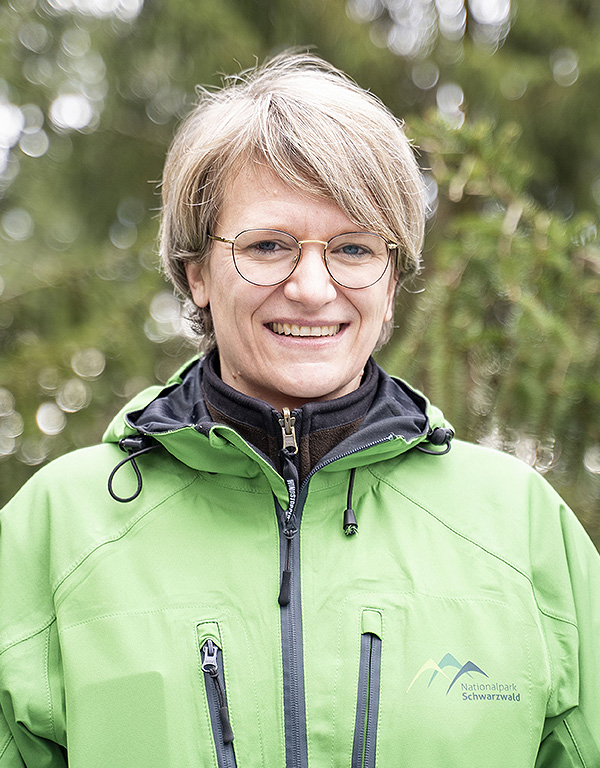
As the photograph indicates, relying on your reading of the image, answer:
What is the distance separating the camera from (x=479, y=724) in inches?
46.6

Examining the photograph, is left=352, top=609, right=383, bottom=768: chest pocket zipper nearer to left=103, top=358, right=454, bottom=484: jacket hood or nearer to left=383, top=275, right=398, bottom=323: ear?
left=103, top=358, right=454, bottom=484: jacket hood

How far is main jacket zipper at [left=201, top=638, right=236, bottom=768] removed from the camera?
3.69 ft

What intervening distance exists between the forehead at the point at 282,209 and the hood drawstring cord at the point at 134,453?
44cm

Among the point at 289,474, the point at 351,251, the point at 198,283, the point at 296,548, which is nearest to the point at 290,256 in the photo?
the point at 351,251

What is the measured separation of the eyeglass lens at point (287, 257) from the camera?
1.32m

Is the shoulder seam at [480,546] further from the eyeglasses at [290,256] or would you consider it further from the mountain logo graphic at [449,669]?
the eyeglasses at [290,256]

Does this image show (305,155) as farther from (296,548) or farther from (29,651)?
(29,651)

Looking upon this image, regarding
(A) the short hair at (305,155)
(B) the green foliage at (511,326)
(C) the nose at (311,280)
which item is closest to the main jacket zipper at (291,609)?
(C) the nose at (311,280)

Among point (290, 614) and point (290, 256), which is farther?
point (290, 256)

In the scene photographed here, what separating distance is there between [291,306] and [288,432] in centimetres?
24

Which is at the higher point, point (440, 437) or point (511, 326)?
point (511, 326)

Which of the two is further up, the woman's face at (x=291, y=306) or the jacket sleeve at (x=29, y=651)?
the woman's face at (x=291, y=306)

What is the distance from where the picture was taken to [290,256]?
133cm

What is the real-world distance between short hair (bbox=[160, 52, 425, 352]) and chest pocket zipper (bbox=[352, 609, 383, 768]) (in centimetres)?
73
